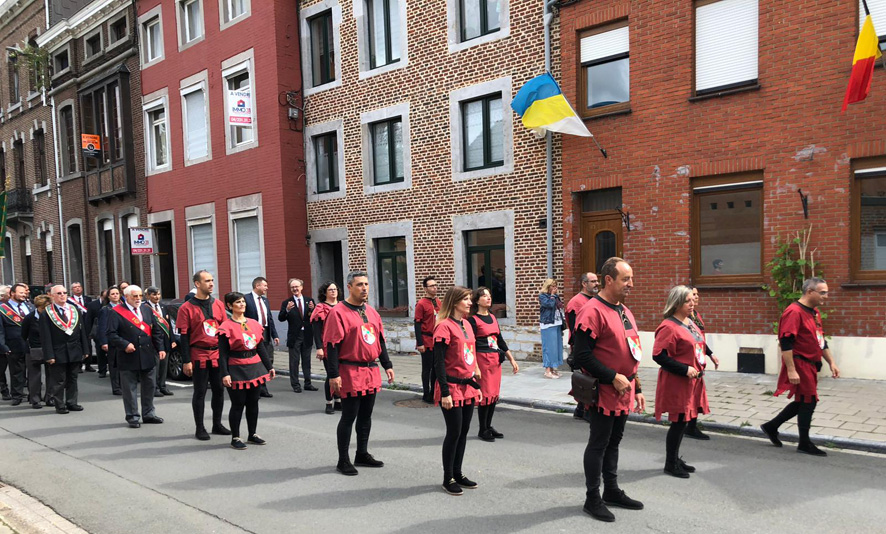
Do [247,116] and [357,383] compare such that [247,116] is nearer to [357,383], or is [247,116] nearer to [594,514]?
[357,383]

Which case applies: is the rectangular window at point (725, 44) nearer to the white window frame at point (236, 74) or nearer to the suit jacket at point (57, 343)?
the suit jacket at point (57, 343)

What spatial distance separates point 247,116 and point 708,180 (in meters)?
12.5

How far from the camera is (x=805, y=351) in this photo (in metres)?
6.35

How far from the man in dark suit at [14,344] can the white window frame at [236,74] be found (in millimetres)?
9191

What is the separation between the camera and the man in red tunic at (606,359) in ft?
15.5

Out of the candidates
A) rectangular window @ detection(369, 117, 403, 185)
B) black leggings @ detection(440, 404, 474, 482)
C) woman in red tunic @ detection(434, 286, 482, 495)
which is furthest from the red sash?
rectangular window @ detection(369, 117, 403, 185)

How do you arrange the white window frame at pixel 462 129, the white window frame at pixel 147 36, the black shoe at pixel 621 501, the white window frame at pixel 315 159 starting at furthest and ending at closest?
1. the white window frame at pixel 147 36
2. the white window frame at pixel 315 159
3. the white window frame at pixel 462 129
4. the black shoe at pixel 621 501

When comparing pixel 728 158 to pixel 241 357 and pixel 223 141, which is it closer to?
pixel 241 357

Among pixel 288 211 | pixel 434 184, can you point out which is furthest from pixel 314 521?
pixel 288 211

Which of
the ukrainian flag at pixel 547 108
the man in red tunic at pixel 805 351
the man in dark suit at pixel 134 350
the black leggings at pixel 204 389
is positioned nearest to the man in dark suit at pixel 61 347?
the man in dark suit at pixel 134 350

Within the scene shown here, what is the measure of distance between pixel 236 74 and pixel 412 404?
529 inches

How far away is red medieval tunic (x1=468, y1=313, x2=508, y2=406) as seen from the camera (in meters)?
6.36

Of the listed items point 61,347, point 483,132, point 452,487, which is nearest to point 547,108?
point 483,132

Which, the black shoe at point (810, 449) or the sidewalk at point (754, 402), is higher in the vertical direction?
the black shoe at point (810, 449)
